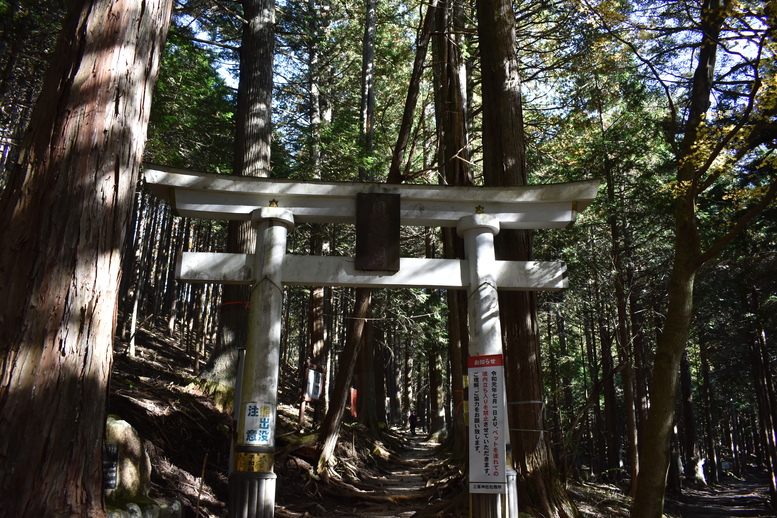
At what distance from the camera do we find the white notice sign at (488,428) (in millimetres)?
5445

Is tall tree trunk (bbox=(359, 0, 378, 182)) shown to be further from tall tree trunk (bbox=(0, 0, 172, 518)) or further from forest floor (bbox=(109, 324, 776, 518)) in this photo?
tall tree trunk (bbox=(0, 0, 172, 518))

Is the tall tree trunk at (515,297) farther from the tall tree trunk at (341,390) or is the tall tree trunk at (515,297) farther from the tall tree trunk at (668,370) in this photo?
the tall tree trunk at (341,390)

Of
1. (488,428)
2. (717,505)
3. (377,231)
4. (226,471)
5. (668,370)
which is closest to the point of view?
(488,428)

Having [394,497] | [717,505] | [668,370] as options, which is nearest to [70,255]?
[668,370]

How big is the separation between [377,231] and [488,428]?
2377mm

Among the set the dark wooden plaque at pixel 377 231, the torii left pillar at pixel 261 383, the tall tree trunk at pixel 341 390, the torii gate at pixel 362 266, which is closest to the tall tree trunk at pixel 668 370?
the torii gate at pixel 362 266

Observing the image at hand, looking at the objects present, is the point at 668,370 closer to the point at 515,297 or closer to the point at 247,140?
the point at 515,297

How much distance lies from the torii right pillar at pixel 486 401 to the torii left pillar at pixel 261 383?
2.04 meters

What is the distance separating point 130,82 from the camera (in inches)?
156

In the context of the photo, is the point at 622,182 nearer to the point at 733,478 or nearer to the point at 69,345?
the point at 69,345

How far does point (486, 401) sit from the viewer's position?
554 centimetres

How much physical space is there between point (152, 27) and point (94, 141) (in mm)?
1054

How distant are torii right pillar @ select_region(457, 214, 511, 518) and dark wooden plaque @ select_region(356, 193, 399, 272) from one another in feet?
3.09

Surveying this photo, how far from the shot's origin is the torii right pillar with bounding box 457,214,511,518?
545cm
